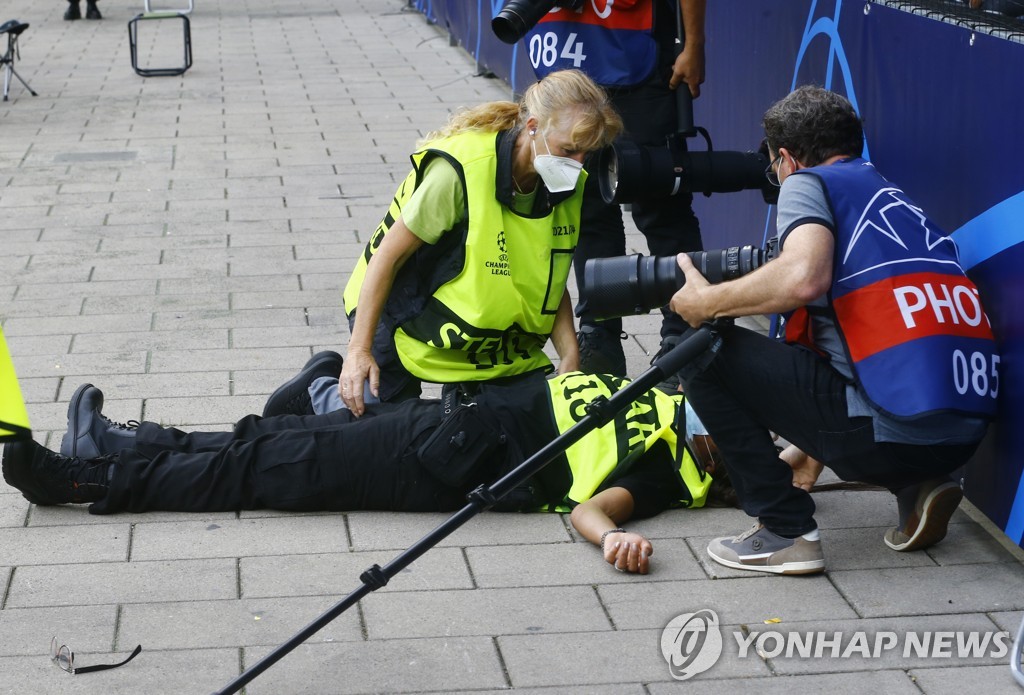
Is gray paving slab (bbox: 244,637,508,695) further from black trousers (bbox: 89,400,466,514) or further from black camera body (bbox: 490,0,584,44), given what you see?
black camera body (bbox: 490,0,584,44)

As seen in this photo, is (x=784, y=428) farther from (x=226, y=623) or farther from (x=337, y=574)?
(x=226, y=623)

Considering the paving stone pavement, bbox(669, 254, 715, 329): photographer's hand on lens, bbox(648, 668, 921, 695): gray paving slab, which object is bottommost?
the paving stone pavement

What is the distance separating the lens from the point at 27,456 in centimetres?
359

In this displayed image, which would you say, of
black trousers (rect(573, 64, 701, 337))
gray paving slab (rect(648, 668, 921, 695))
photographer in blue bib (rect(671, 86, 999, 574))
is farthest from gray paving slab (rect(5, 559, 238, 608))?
black trousers (rect(573, 64, 701, 337))

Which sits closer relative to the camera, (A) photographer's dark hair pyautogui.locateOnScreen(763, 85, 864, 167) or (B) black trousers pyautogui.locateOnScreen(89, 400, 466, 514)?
(A) photographer's dark hair pyautogui.locateOnScreen(763, 85, 864, 167)

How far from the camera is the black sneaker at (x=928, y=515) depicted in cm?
342

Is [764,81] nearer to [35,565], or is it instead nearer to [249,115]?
[35,565]

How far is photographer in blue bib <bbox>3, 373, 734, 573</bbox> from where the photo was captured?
3.65m

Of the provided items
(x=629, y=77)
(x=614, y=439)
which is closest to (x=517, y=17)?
(x=629, y=77)

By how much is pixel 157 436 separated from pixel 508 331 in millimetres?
1056

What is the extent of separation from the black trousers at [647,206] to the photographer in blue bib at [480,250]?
0.75 metres

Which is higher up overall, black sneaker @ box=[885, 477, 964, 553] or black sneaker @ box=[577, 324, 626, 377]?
black sneaker @ box=[885, 477, 964, 553]

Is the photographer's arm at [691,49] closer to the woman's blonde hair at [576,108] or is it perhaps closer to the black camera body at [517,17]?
the black camera body at [517,17]

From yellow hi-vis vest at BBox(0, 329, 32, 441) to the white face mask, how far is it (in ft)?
5.10
